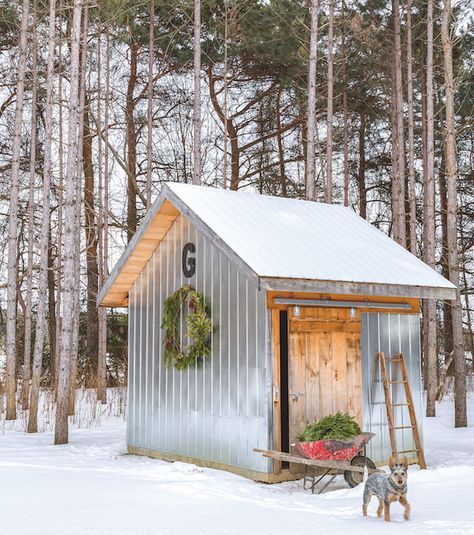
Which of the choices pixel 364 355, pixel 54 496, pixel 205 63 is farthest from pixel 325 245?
pixel 205 63

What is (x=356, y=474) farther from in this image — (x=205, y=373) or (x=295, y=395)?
(x=205, y=373)

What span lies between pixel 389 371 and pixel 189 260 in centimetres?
330

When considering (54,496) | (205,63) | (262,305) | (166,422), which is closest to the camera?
(54,496)

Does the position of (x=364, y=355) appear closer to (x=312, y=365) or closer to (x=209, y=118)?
(x=312, y=365)

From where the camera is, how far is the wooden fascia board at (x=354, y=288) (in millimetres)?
8492

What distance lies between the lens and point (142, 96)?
72.8 ft

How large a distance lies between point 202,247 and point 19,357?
1581 cm

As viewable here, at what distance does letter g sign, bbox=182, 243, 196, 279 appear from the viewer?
10641mm

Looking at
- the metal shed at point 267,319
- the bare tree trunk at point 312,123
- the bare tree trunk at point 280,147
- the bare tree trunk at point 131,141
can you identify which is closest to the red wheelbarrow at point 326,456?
the metal shed at point 267,319

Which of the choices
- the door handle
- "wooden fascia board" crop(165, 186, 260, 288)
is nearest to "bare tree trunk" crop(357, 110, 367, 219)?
"wooden fascia board" crop(165, 186, 260, 288)

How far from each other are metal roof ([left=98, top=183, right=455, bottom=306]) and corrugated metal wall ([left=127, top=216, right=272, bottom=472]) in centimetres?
50

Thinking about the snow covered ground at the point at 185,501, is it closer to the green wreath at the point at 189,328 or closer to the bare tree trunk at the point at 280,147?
the green wreath at the point at 189,328

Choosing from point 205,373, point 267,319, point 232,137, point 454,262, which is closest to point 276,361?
point 267,319

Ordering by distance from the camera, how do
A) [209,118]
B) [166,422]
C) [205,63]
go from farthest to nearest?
[209,118], [205,63], [166,422]
